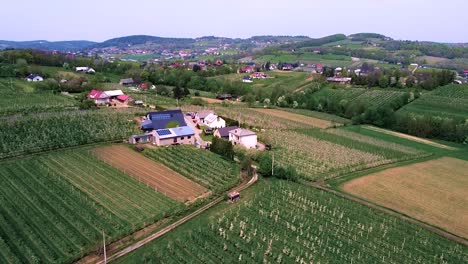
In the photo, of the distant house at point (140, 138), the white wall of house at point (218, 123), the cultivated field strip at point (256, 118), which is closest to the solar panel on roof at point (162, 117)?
the distant house at point (140, 138)

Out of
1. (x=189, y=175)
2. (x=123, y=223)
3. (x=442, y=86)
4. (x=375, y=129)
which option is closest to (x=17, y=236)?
(x=123, y=223)

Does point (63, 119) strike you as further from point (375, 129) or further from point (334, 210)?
point (375, 129)

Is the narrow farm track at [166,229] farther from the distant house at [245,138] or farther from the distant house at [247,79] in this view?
the distant house at [247,79]

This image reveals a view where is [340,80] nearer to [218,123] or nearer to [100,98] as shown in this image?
[218,123]

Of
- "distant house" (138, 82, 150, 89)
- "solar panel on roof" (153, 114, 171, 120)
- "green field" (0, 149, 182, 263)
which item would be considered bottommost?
"green field" (0, 149, 182, 263)

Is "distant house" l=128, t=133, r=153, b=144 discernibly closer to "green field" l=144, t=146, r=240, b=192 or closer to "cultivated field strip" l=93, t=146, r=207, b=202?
"cultivated field strip" l=93, t=146, r=207, b=202

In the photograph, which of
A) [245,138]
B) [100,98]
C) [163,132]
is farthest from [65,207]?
[100,98]

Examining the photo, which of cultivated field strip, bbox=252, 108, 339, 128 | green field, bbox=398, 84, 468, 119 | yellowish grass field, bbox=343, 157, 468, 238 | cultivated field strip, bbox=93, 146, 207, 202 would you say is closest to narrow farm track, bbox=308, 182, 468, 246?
yellowish grass field, bbox=343, 157, 468, 238
